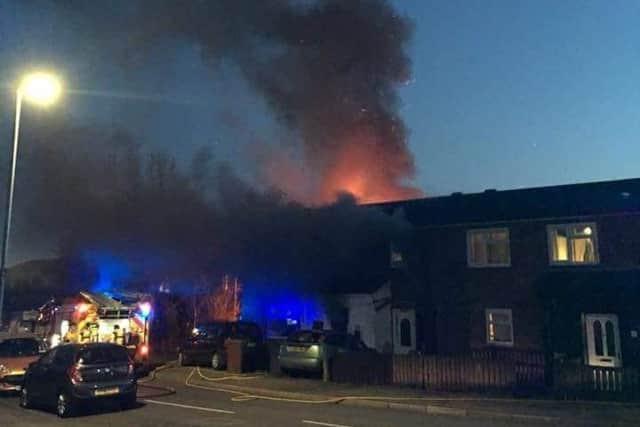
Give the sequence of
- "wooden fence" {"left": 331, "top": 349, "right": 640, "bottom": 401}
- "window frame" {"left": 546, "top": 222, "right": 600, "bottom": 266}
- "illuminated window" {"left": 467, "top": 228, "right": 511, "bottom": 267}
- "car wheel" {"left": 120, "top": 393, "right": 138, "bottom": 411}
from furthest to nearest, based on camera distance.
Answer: "illuminated window" {"left": 467, "top": 228, "right": 511, "bottom": 267} < "window frame" {"left": 546, "top": 222, "right": 600, "bottom": 266} < "wooden fence" {"left": 331, "top": 349, "right": 640, "bottom": 401} < "car wheel" {"left": 120, "top": 393, "right": 138, "bottom": 411}

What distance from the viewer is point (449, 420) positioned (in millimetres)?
11750

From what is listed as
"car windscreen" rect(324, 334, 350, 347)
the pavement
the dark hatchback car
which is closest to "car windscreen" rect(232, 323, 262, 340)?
"car windscreen" rect(324, 334, 350, 347)

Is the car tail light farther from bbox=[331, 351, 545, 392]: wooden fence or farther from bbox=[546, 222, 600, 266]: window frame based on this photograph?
bbox=[546, 222, 600, 266]: window frame

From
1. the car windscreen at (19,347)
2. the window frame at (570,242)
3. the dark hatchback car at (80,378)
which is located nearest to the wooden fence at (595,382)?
the window frame at (570,242)

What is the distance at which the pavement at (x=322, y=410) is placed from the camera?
11281 mm

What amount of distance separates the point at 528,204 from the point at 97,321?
659 inches

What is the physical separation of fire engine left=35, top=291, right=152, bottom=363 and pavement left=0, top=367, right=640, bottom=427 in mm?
4479

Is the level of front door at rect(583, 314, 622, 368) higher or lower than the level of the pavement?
higher

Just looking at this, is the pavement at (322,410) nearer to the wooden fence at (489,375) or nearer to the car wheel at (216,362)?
the wooden fence at (489,375)

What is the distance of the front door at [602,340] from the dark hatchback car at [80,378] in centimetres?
1514

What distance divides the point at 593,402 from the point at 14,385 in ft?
46.1

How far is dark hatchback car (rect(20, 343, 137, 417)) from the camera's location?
12.1 m

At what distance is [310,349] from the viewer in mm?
17828

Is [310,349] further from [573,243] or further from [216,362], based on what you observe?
[573,243]
